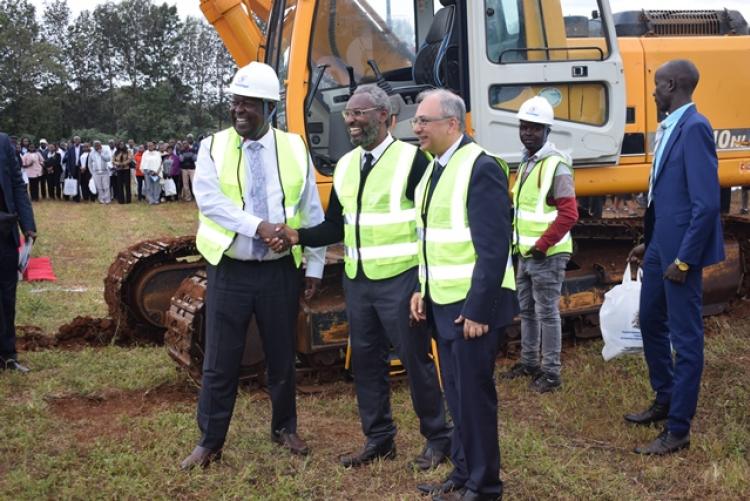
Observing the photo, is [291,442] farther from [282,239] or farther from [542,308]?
[542,308]

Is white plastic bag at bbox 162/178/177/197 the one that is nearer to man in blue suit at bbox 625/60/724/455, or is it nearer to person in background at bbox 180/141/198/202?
person in background at bbox 180/141/198/202

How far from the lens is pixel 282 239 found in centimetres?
486

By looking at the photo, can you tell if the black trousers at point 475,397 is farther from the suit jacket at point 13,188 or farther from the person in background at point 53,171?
the person in background at point 53,171

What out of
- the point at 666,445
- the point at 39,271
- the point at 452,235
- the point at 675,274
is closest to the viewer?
the point at 452,235

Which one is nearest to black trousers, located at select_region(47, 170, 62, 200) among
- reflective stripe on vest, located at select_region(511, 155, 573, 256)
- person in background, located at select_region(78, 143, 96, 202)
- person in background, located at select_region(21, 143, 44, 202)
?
person in background, located at select_region(21, 143, 44, 202)

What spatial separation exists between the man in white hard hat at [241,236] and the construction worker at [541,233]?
1.91m

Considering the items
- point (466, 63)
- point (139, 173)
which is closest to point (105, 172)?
point (139, 173)

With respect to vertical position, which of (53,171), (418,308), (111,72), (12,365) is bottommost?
(12,365)

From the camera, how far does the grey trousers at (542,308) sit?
6480mm

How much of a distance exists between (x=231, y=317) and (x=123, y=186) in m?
20.9

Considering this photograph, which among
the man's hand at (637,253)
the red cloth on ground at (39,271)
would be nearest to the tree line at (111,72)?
the red cloth on ground at (39,271)

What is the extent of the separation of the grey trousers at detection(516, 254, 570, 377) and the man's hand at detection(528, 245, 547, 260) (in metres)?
0.06

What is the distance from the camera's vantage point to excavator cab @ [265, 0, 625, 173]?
6520 millimetres

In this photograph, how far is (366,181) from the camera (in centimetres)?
492
